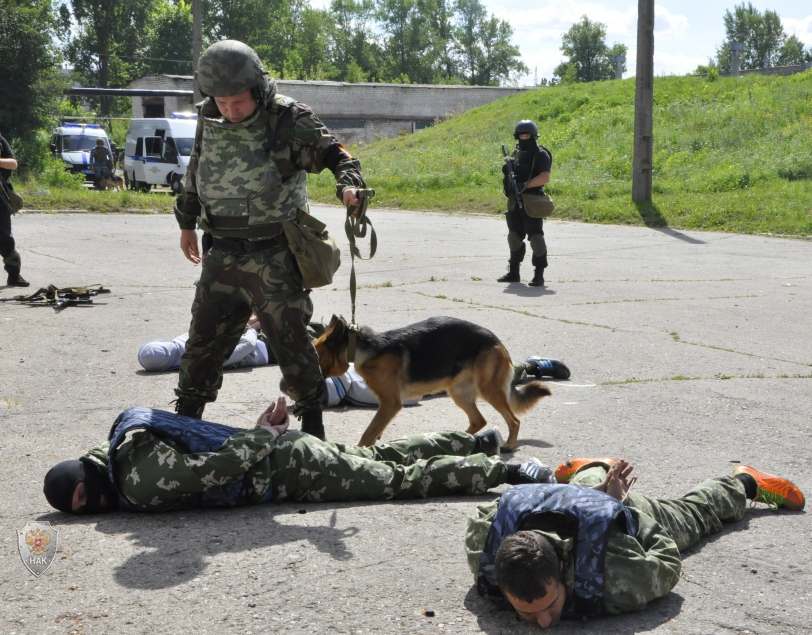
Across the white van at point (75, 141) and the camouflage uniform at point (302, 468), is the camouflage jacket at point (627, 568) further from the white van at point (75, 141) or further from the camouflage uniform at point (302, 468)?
the white van at point (75, 141)

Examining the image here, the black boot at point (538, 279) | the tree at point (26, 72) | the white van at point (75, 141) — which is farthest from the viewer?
the white van at point (75, 141)

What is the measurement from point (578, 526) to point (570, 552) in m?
0.09

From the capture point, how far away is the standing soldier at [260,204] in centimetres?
424

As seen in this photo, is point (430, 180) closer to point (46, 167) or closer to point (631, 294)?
point (46, 167)

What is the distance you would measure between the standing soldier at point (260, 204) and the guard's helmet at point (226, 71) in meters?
0.04

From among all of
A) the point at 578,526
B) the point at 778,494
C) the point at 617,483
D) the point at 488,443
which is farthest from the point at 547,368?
the point at 578,526

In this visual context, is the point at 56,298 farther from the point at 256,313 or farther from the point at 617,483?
the point at 617,483

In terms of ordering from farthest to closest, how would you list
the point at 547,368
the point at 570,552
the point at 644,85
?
the point at 644,85 < the point at 547,368 < the point at 570,552

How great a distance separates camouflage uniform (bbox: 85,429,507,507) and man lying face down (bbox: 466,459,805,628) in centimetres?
83

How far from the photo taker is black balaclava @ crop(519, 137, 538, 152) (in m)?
11.4

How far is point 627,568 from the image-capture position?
2953 millimetres

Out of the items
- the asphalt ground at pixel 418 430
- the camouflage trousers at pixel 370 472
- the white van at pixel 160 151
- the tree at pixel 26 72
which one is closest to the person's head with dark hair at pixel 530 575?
the asphalt ground at pixel 418 430

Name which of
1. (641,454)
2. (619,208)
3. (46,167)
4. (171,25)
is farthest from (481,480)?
(171,25)

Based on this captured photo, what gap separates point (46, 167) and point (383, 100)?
2664cm
